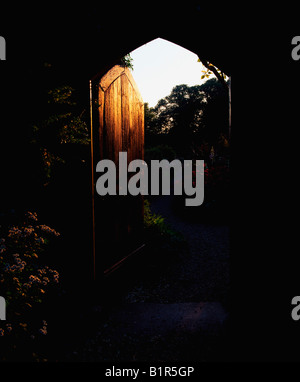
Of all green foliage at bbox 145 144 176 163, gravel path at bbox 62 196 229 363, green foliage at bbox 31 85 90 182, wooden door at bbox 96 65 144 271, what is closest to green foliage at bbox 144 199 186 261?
gravel path at bbox 62 196 229 363

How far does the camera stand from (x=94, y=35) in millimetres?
2438

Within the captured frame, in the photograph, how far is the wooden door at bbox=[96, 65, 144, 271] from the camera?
2738 mm

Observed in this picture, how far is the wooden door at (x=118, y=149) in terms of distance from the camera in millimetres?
2738

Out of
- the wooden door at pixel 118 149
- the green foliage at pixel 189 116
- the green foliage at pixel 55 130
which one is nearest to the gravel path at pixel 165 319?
the wooden door at pixel 118 149

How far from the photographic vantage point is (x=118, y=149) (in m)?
3.06

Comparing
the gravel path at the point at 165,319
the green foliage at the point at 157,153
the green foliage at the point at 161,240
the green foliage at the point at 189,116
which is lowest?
the gravel path at the point at 165,319

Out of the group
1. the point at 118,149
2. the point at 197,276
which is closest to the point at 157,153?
the point at 197,276

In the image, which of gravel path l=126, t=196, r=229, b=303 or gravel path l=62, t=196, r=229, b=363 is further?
gravel path l=126, t=196, r=229, b=303

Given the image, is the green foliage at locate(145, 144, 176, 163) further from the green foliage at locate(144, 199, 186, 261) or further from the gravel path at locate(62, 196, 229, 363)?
the gravel path at locate(62, 196, 229, 363)

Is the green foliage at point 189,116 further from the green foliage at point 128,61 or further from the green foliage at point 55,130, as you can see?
the green foliage at point 55,130

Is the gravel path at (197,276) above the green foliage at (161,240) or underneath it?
underneath

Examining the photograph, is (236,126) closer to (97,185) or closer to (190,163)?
(97,185)

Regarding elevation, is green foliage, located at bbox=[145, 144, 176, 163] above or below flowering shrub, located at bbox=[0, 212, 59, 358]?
above

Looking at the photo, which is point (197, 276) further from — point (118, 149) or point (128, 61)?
point (128, 61)
